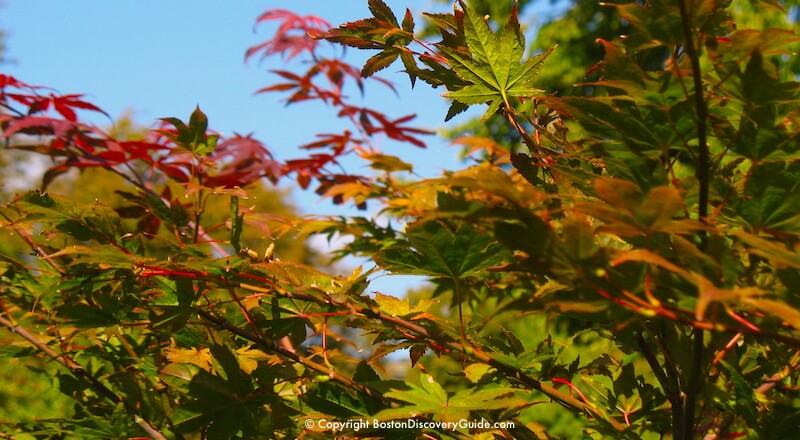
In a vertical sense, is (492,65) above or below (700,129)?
above

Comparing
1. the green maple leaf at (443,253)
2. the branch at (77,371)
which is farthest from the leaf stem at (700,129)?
the branch at (77,371)

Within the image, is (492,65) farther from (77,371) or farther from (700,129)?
(77,371)

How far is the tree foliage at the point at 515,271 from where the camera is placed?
0.60 meters

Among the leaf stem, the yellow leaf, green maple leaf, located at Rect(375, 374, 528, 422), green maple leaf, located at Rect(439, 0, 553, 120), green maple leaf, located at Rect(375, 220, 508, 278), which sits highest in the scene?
green maple leaf, located at Rect(439, 0, 553, 120)

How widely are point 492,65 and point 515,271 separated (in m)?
0.31

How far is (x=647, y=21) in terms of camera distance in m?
0.65

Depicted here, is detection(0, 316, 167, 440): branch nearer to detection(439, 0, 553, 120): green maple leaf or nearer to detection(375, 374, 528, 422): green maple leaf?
detection(375, 374, 528, 422): green maple leaf

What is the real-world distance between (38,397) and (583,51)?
28.7 feet

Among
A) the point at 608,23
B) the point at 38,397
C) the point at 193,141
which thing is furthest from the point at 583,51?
the point at 193,141

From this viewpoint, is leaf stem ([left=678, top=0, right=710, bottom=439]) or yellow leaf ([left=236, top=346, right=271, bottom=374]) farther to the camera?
yellow leaf ([left=236, top=346, right=271, bottom=374])

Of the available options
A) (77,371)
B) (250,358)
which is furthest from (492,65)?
(77,371)

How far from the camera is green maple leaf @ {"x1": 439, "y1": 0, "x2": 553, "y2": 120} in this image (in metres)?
0.86

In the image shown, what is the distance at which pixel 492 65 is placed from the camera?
0.89 metres

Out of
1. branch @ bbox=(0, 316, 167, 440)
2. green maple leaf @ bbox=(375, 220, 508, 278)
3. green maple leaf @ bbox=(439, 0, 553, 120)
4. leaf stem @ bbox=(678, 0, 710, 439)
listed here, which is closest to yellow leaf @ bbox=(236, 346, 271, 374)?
branch @ bbox=(0, 316, 167, 440)
